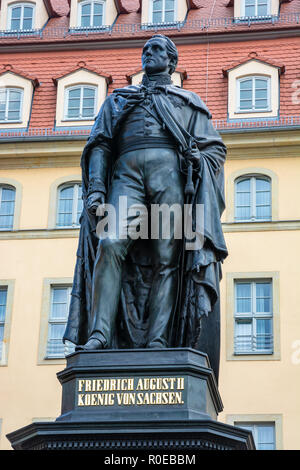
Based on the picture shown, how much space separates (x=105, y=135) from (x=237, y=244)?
18191 millimetres

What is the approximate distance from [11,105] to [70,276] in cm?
520

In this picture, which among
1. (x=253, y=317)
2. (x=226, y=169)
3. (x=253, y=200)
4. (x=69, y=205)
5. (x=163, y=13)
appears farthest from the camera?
(x=163, y=13)

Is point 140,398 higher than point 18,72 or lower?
lower

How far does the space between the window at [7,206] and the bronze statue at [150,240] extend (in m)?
19.4

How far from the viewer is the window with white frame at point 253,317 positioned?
2595cm

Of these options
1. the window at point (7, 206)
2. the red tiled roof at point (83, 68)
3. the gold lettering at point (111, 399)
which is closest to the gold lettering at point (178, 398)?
the gold lettering at point (111, 399)

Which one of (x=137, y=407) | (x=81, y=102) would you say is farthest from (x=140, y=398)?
(x=81, y=102)

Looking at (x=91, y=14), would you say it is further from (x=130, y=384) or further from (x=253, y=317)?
(x=130, y=384)

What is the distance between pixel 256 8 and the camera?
3019 centimetres

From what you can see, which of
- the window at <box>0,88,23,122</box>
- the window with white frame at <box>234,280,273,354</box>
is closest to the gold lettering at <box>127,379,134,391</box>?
the window with white frame at <box>234,280,273,354</box>

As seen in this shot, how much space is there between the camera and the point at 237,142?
1091 inches

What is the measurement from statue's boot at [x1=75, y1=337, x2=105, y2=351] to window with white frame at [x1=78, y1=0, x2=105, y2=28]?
23.5m

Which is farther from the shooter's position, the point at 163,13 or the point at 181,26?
the point at 163,13

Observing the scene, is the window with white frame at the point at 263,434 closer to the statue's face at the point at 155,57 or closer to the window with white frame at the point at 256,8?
the window with white frame at the point at 256,8
